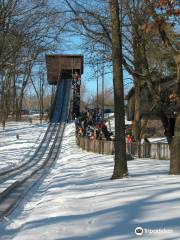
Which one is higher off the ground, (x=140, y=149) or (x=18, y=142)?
(x=140, y=149)

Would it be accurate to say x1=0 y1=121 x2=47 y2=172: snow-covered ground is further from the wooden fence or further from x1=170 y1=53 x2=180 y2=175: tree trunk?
x1=170 y1=53 x2=180 y2=175: tree trunk

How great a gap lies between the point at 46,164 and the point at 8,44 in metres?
8.11

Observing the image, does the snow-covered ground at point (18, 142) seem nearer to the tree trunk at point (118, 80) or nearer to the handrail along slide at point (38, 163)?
the handrail along slide at point (38, 163)

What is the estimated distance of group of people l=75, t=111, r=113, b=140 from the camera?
134ft

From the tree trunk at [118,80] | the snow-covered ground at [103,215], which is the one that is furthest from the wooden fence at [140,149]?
the snow-covered ground at [103,215]

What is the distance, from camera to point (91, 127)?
47750 mm

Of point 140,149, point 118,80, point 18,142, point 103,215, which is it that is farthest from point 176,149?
point 18,142

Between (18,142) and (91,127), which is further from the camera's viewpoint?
(18,142)

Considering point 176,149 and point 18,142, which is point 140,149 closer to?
point 176,149

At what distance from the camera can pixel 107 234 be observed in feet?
28.6

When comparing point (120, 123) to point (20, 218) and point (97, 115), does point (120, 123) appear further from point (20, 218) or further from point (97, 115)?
point (97, 115)

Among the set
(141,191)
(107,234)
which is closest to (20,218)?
(141,191)

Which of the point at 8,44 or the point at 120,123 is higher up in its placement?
the point at 8,44

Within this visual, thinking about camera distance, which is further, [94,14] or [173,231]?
[94,14]
